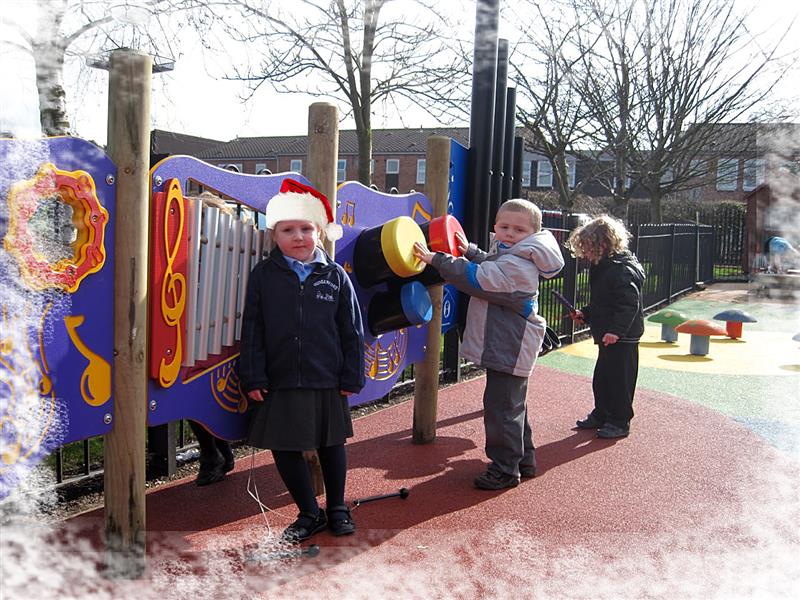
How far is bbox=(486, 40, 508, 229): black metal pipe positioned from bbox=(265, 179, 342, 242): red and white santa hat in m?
1.95

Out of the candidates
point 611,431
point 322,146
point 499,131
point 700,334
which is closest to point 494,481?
point 611,431

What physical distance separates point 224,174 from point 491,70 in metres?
2.40

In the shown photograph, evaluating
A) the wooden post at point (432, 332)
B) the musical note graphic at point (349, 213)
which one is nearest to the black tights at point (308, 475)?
the musical note graphic at point (349, 213)

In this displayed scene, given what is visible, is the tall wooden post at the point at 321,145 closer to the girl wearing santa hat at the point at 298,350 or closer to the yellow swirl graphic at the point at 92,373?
the girl wearing santa hat at the point at 298,350

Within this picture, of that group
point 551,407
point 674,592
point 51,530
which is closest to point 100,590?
point 51,530

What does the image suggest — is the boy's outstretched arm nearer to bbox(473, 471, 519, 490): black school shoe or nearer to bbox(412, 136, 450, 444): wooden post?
bbox(412, 136, 450, 444): wooden post

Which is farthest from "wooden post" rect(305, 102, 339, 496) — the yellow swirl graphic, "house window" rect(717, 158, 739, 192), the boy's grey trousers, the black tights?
"house window" rect(717, 158, 739, 192)

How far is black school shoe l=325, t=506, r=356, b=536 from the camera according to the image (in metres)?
3.22

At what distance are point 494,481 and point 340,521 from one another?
1021 millimetres

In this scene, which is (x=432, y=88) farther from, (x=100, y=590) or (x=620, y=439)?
(x=100, y=590)

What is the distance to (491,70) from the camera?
4844 mm

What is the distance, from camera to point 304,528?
3.13 m

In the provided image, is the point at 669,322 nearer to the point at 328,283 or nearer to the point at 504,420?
the point at 504,420

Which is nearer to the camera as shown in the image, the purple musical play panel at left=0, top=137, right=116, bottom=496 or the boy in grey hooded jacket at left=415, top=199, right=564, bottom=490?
the purple musical play panel at left=0, top=137, right=116, bottom=496
